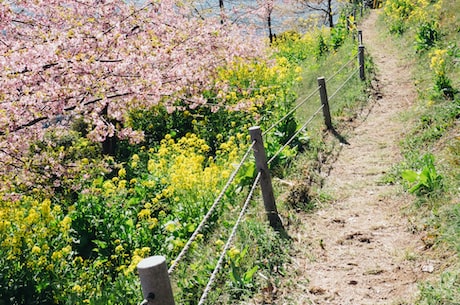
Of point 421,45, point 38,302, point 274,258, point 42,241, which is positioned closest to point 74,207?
point 42,241

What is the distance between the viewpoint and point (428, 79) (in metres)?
9.38

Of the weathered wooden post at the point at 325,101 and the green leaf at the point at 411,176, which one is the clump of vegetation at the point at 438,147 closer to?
the green leaf at the point at 411,176

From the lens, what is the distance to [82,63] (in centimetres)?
625

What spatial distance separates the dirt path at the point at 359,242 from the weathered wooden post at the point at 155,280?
1978 mm

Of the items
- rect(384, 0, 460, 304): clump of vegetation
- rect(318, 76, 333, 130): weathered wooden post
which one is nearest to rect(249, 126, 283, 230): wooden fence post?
rect(384, 0, 460, 304): clump of vegetation

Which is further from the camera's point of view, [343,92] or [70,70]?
[343,92]

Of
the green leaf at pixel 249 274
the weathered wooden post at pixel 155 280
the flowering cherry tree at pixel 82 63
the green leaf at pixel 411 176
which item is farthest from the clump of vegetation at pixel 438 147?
the flowering cherry tree at pixel 82 63

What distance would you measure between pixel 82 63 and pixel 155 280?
4.78m

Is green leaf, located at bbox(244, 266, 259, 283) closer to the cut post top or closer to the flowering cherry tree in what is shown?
the cut post top

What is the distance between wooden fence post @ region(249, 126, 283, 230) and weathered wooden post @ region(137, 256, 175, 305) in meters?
2.82

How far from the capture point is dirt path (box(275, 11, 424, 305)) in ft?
13.4

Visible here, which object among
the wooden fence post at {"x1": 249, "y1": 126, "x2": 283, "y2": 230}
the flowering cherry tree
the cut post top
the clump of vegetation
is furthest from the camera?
the flowering cherry tree

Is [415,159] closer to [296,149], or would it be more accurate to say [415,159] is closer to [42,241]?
[296,149]

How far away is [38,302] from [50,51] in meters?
3.43
